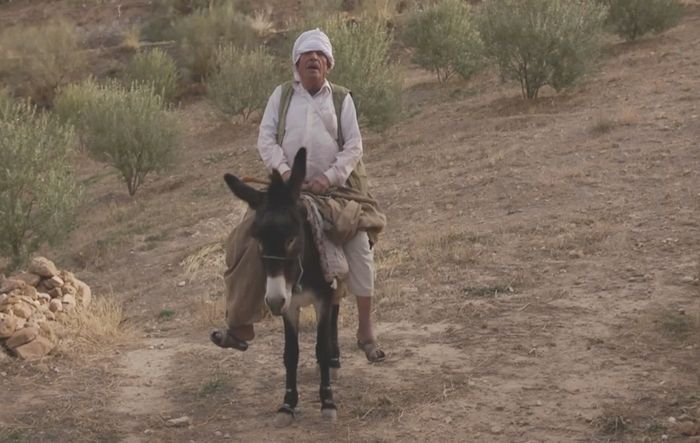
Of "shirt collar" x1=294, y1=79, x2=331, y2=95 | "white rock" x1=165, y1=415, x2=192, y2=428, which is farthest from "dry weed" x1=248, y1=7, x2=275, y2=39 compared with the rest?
"white rock" x1=165, y1=415, x2=192, y2=428

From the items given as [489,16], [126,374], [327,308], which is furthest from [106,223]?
[327,308]

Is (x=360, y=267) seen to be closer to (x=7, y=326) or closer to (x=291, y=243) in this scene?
(x=291, y=243)

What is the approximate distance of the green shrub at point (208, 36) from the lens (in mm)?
28812

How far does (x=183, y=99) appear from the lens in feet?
91.6

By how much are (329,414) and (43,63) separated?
87.5 ft

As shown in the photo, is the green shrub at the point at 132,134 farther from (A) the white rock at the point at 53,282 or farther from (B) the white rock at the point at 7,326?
(B) the white rock at the point at 7,326

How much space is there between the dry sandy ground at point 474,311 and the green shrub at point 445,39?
7264mm

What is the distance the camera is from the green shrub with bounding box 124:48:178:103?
87.0 ft

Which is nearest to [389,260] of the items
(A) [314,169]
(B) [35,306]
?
(B) [35,306]

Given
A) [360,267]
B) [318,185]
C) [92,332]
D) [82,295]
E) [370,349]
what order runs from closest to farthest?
1. [318,185]
2. [360,267]
3. [370,349]
4. [92,332]
5. [82,295]

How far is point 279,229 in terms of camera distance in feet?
14.2

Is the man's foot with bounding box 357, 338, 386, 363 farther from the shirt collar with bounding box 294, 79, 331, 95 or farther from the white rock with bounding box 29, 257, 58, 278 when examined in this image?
the white rock with bounding box 29, 257, 58, 278

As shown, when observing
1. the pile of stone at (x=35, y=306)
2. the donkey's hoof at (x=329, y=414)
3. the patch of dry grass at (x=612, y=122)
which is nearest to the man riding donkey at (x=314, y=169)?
the donkey's hoof at (x=329, y=414)

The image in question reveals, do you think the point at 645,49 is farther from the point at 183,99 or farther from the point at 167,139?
the point at 183,99
